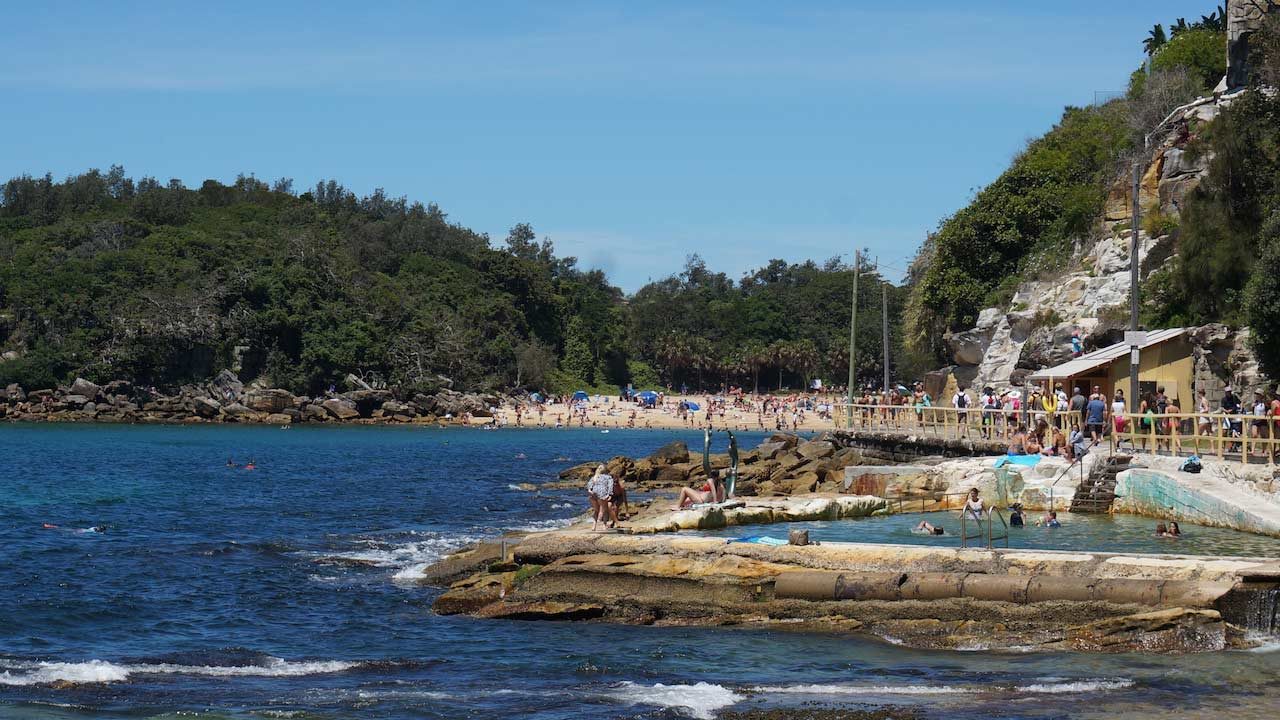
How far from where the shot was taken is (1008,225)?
53.5 metres

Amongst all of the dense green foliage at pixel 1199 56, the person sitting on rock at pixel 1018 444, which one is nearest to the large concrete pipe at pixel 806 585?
the person sitting on rock at pixel 1018 444

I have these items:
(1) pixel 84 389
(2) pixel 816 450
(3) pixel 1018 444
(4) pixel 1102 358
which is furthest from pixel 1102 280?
(1) pixel 84 389

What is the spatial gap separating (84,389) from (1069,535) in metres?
84.9

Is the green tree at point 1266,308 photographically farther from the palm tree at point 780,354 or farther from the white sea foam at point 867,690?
the palm tree at point 780,354

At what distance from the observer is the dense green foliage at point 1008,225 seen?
2084 inches

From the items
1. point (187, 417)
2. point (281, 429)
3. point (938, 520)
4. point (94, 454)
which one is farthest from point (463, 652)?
point (187, 417)

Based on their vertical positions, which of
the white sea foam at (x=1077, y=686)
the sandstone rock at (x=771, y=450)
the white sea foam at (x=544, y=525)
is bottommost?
the white sea foam at (x=1077, y=686)

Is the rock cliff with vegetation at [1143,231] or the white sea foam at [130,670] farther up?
the rock cliff with vegetation at [1143,231]

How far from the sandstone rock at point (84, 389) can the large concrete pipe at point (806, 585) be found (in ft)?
280

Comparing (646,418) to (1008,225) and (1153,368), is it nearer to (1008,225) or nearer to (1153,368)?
(1008,225)

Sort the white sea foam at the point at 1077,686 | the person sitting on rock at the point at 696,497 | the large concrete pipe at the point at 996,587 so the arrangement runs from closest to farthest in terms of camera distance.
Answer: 1. the white sea foam at the point at 1077,686
2. the large concrete pipe at the point at 996,587
3. the person sitting on rock at the point at 696,497

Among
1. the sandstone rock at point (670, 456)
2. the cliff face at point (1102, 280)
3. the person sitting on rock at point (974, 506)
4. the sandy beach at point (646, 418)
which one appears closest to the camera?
the person sitting on rock at point (974, 506)

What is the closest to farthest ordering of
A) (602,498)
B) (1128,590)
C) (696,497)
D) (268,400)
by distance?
(1128,590), (602,498), (696,497), (268,400)

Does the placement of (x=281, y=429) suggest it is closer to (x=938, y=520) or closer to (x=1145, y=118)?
(x=1145, y=118)
